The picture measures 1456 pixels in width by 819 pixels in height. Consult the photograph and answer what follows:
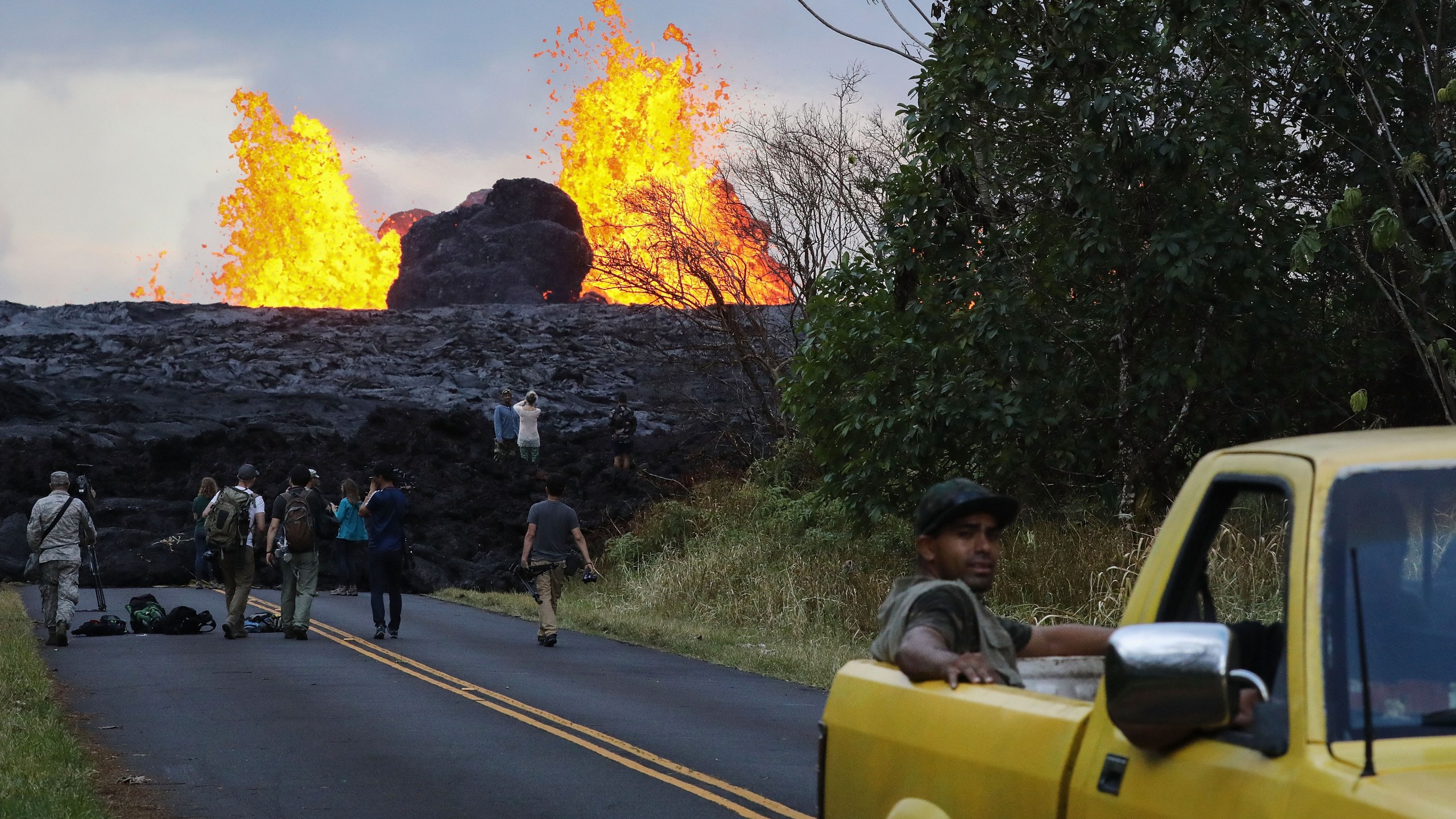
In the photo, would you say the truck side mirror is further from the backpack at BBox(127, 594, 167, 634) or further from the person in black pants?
the backpack at BBox(127, 594, 167, 634)

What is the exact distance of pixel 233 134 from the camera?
68.9m

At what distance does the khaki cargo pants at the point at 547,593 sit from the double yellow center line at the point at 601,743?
72.1 inches

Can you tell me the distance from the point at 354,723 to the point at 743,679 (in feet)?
14.8

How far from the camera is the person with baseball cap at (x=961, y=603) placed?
450 centimetres

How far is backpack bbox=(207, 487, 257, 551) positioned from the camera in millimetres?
19500

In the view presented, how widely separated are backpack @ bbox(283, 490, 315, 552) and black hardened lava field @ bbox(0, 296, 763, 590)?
1056 cm

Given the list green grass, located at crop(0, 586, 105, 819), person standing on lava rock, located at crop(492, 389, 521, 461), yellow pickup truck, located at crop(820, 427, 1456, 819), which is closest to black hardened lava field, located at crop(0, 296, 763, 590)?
person standing on lava rock, located at crop(492, 389, 521, 461)

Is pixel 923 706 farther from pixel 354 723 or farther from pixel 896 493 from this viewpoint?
pixel 896 493

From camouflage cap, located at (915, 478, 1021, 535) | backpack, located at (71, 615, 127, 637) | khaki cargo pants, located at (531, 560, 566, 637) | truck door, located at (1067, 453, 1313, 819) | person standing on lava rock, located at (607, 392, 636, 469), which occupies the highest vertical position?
person standing on lava rock, located at (607, 392, 636, 469)

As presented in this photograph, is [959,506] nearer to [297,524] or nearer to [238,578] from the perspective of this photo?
[297,524]

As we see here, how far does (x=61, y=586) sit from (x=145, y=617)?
7.08 ft

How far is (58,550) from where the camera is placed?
1833cm

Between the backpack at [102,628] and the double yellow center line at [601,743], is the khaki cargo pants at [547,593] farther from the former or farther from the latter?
the backpack at [102,628]

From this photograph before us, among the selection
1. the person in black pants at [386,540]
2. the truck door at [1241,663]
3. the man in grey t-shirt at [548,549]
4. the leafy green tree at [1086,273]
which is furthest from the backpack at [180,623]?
the truck door at [1241,663]
